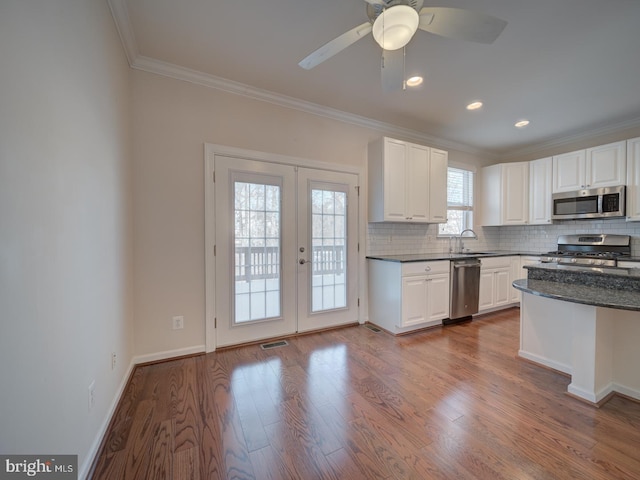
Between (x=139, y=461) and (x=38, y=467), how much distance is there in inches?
22.1

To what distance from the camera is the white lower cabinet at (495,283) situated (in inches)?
144

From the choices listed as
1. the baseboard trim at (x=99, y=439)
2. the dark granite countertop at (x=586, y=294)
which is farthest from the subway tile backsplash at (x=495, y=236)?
the baseboard trim at (x=99, y=439)

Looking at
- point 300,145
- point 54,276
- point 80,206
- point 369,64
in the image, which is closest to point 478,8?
point 369,64

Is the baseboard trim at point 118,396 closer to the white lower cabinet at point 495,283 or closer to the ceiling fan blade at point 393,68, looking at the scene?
the ceiling fan blade at point 393,68

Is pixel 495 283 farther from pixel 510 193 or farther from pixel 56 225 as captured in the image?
pixel 56 225

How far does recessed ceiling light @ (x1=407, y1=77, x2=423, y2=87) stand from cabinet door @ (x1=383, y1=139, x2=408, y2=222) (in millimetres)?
707

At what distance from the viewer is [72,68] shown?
3.89 feet

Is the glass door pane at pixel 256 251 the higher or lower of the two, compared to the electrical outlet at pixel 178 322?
higher

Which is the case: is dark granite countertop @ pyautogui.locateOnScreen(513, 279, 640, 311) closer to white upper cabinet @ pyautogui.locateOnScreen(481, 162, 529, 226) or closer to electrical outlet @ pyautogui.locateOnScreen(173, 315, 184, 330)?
white upper cabinet @ pyautogui.locateOnScreen(481, 162, 529, 226)

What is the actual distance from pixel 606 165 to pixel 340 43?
4.21m

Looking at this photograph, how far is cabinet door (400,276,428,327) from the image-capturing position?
2.98 meters

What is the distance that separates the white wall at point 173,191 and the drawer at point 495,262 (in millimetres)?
3464

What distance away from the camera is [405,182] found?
11.0 ft

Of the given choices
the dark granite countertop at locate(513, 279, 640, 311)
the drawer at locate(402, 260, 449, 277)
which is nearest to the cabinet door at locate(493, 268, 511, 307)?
the drawer at locate(402, 260, 449, 277)
